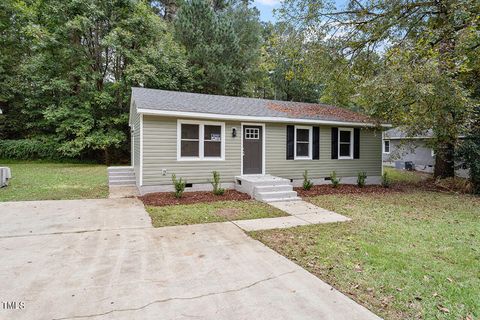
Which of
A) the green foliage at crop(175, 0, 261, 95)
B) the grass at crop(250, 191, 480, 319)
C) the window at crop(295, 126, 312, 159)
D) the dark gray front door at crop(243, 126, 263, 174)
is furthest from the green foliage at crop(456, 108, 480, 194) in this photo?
the green foliage at crop(175, 0, 261, 95)

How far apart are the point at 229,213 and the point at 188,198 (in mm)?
2082

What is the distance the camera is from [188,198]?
8422 mm

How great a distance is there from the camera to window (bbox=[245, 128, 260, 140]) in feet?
33.6

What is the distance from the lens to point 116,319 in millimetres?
2611

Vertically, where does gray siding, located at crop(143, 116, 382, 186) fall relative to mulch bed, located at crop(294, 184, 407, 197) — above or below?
above

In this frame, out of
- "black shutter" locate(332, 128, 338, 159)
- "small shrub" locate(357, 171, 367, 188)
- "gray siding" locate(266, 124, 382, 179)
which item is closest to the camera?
"gray siding" locate(266, 124, 382, 179)

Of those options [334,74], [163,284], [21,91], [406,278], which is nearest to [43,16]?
[21,91]

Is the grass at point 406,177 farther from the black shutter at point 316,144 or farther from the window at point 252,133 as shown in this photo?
the window at point 252,133

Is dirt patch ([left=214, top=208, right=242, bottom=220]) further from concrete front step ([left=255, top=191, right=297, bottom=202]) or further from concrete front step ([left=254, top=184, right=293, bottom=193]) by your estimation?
concrete front step ([left=254, top=184, right=293, bottom=193])

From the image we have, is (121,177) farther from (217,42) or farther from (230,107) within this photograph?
(217,42)

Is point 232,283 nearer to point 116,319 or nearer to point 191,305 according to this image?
point 191,305

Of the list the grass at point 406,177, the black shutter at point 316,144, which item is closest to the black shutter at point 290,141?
the black shutter at point 316,144

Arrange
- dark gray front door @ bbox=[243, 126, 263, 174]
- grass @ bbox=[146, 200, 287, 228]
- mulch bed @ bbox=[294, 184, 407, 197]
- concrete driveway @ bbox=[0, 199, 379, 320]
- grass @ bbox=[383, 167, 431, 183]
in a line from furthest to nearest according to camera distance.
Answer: grass @ bbox=[383, 167, 431, 183] → dark gray front door @ bbox=[243, 126, 263, 174] → mulch bed @ bbox=[294, 184, 407, 197] → grass @ bbox=[146, 200, 287, 228] → concrete driveway @ bbox=[0, 199, 379, 320]

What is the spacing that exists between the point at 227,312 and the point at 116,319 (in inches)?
40.7
